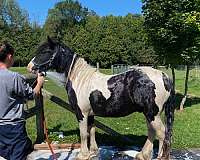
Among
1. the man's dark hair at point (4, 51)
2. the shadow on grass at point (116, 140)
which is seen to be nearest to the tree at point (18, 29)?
the shadow on grass at point (116, 140)

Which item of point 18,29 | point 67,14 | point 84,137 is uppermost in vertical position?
point 67,14

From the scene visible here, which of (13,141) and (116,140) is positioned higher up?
(13,141)

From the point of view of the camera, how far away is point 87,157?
279 inches

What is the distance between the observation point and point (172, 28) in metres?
15.1

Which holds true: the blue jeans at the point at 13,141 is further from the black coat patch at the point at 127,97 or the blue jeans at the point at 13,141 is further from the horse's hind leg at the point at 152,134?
the horse's hind leg at the point at 152,134

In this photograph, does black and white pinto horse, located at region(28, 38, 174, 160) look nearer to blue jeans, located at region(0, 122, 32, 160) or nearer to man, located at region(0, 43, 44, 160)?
man, located at region(0, 43, 44, 160)

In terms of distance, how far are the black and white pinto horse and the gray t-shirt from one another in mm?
2065

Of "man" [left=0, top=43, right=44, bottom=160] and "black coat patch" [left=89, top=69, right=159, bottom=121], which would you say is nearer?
"man" [left=0, top=43, right=44, bottom=160]

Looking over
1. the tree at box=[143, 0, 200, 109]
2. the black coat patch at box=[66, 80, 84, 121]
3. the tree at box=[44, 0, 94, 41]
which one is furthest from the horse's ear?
the tree at box=[44, 0, 94, 41]

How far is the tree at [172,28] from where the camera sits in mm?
14797

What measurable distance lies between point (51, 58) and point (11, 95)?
231 cm

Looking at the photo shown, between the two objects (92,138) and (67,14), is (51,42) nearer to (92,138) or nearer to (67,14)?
(92,138)

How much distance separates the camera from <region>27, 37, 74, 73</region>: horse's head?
665 centimetres

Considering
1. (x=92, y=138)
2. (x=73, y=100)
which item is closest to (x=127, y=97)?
(x=73, y=100)
